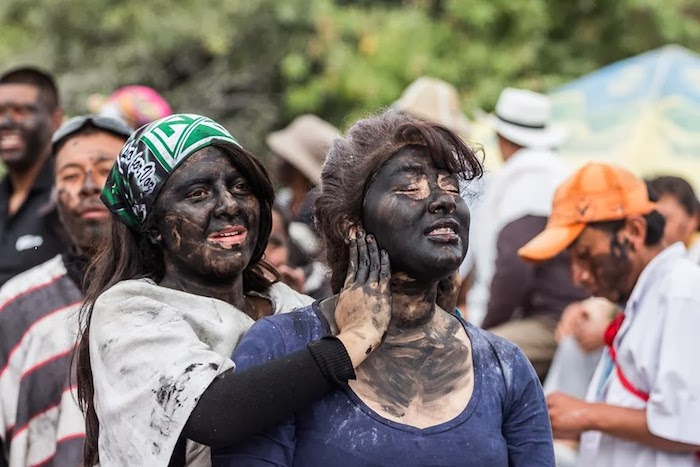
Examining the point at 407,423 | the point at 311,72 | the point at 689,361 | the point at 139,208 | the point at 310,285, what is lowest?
the point at 311,72

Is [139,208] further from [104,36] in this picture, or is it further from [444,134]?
[104,36]

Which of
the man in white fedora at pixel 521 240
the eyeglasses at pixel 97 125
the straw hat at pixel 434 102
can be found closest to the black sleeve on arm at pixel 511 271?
the man in white fedora at pixel 521 240

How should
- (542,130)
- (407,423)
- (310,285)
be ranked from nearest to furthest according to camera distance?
(407,423), (310,285), (542,130)

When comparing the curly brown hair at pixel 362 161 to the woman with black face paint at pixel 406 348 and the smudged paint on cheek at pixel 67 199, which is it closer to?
the woman with black face paint at pixel 406 348

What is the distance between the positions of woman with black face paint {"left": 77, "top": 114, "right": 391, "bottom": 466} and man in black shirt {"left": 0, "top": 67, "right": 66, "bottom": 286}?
102 inches

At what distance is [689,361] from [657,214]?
68cm

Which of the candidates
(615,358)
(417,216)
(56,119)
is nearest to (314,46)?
(56,119)

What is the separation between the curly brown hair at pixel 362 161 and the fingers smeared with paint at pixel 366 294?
93mm

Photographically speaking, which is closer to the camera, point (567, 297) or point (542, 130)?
point (567, 297)

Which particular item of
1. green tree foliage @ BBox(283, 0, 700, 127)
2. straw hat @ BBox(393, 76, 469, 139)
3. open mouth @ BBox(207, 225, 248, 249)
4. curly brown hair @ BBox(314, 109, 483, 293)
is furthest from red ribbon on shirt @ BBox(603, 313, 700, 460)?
green tree foliage @ BBox(283, 0, 700, 127)

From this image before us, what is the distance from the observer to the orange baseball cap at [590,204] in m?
4.89

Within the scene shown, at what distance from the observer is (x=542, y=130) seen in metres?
8.26

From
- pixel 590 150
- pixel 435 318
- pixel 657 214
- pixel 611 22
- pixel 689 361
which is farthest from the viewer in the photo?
pixel 611 22

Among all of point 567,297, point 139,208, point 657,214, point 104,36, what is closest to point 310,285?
point 567,297
